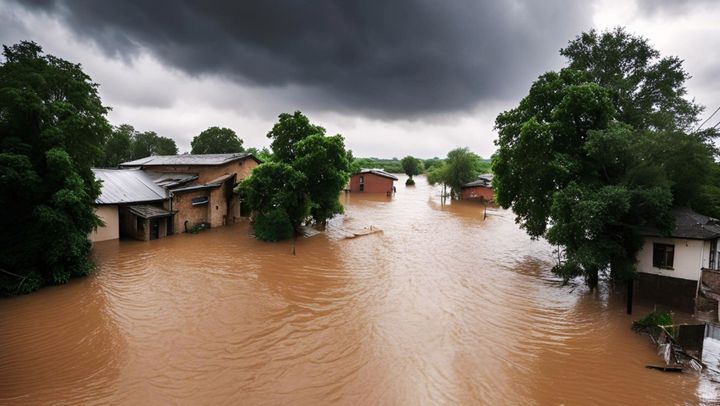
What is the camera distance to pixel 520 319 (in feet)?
41.6

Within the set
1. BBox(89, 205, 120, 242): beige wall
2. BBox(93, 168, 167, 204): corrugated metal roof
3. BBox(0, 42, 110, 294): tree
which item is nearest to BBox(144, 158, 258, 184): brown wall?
BBox(93, 168, 167, 204): corrugated metal roof

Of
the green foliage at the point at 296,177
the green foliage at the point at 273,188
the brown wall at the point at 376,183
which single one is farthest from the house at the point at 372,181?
the green foliage at the point at 273,188

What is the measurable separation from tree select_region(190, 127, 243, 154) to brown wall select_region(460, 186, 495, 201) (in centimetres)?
3978

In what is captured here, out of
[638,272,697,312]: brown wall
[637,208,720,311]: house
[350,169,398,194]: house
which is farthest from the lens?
[350,169,398,194]: house

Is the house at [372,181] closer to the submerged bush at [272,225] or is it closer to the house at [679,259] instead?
the submerged bush at [272,225]

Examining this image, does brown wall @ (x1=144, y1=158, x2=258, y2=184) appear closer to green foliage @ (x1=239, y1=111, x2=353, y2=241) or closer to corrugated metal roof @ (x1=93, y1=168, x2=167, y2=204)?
corrugated metal roof @ (x1=93, y1=168, x2=167, y2=204)

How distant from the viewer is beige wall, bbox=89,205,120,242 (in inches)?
795

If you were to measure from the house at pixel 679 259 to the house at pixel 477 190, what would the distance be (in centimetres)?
3674

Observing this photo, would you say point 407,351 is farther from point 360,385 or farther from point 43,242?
point 43,242

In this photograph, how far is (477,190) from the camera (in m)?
51.5

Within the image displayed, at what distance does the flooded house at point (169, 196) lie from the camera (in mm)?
21344

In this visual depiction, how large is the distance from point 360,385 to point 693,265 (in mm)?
14116

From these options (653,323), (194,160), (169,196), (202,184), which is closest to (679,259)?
(653,323)

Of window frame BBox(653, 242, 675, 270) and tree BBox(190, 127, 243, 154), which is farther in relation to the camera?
tree BBox(190, 127, 243, 154)
